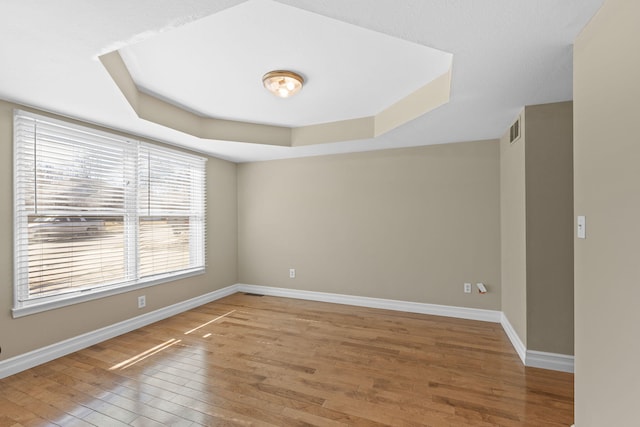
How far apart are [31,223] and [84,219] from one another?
393 mm

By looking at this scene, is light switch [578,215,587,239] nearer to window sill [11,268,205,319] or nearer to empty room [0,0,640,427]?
empty room [0,0,640,427]

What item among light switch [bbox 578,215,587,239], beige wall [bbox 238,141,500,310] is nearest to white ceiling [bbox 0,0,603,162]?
beige wall [bbox 238,141,500,310]

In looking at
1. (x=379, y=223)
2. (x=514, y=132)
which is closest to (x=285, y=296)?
(x=379, y=223)

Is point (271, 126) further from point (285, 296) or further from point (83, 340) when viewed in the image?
point (83, 340)

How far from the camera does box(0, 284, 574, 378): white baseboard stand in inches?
90.7

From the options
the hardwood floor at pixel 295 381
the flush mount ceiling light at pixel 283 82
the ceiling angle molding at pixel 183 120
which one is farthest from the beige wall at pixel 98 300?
the flush mount ceiling light at pixel 283 82

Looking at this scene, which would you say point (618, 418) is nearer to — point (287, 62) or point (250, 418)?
point (250, 418)

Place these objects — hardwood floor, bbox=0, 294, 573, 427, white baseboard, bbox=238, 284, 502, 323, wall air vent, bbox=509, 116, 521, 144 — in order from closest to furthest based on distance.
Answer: hardwood floor, bbox=0, 294, 573, 427, wall air vent, bbox=509, 116, 521, 144, white baseboard, bbox=238, 284, 502, 323

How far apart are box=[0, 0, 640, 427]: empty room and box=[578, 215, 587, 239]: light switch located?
0.07 feet

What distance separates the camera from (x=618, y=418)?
1147 millimetres

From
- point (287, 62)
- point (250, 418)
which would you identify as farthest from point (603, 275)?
point (287, 62)

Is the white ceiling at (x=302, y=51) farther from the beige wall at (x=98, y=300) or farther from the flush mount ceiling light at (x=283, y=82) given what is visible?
the beige wall at (x=98, y=300)

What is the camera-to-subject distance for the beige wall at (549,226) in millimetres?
2293

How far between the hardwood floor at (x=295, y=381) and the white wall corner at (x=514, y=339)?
0.08 meters
